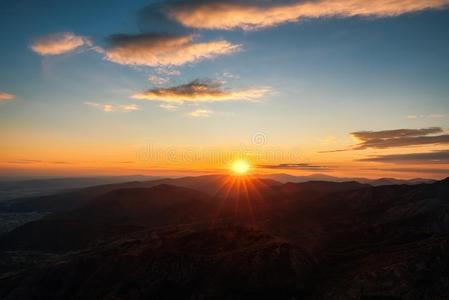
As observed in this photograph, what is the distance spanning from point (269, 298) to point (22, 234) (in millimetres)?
176797

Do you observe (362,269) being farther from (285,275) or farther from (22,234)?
(22,234)

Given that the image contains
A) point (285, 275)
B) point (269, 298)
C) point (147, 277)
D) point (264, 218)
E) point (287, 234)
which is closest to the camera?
point (269, 298)

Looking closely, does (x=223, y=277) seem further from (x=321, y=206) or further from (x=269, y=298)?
(x=321, y=206)

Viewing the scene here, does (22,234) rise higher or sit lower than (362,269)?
lower

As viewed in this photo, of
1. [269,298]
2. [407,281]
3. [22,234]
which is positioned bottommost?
[22,234]

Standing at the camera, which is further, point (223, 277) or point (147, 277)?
point (147, 277)

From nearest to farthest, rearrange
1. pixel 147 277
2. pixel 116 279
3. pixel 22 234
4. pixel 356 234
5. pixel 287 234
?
1. pixel 147 277
2. pixel 116 279
3. pixel 356 234
4. pixel 287 234
5. pixel 22 234

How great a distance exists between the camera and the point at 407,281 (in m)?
54.5

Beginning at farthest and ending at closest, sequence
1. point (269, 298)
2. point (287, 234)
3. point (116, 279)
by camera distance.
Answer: point (287, 234), point (116, 279), point (269, 298)

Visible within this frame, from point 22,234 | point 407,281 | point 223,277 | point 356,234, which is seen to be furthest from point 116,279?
point 22,234

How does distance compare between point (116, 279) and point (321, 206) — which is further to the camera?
point (321, 206)

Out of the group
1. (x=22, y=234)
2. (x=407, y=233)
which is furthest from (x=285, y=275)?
(x=22, y=234)

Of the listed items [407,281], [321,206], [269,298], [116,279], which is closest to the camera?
[407,281]

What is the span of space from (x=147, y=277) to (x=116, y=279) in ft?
33.9
